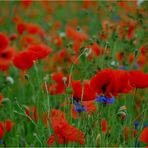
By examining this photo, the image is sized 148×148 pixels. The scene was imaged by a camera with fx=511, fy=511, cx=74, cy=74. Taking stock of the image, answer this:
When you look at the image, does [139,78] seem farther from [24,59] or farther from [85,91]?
[24,59]

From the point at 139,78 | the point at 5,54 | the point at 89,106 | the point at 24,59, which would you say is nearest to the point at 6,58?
the point at 5,54

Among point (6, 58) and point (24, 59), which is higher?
point (24, 59)

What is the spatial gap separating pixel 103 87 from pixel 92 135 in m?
0.18

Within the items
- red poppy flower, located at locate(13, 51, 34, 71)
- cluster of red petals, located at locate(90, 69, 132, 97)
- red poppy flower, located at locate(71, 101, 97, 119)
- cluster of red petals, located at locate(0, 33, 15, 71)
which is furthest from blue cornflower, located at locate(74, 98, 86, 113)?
cluster of red petals, located at locate(0, 33, 15, 71)

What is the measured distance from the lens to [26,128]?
2869 mm

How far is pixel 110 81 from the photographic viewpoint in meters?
1.87

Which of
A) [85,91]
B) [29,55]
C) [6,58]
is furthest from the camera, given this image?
[6,58]

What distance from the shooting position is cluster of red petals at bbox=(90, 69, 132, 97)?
1864mm

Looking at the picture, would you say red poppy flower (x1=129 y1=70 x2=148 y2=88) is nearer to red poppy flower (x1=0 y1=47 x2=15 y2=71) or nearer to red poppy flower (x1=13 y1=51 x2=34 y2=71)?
red poppy flower (x1=13 y1=51 x2=34 y2=71)

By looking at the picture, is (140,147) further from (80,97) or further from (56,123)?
(56,123)

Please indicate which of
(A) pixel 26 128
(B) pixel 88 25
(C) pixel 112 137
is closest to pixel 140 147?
(C) pixel 112 137

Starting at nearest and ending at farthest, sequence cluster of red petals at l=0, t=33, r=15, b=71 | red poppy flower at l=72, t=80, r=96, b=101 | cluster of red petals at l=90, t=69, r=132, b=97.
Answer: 1. cluster of red petals at l=90, t=69, r=132, b=97
2. red poppy flower at l=72, t=80, r=96, b=101
3. cluster of red petals at l=0, t=33, r=15, b=71

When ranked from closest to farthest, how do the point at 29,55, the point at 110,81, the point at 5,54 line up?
1. the point at 110,81
2. the point at 29,55
3. the point at 5,54

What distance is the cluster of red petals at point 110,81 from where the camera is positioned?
1864 millimetres
